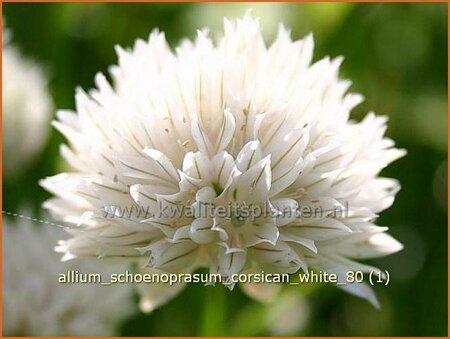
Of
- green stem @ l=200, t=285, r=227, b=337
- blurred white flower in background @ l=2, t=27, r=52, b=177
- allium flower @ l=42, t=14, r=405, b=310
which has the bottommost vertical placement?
green stem @ l=200, t=285, r=227, b=337

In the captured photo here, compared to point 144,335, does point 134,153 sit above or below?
above

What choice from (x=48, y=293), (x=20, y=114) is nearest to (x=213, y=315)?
(x=48, y=293)

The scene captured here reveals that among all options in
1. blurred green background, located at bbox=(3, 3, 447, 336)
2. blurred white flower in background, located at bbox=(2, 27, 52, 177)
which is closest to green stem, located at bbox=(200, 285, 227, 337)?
blurred green background, located at bbox=(3, 3, 447, 336)

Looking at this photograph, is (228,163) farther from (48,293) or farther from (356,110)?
(356,110)

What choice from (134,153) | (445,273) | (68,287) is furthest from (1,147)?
(445,273)

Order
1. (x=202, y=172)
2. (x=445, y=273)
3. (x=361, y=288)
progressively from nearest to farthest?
(x=202, y=172)
(x=361, y=288)
(x=445, y=273)

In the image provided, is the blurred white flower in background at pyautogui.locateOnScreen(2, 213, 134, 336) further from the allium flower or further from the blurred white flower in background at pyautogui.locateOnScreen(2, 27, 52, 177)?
the allium flower

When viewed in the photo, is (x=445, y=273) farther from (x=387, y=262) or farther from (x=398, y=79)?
(x=398, y=79)
